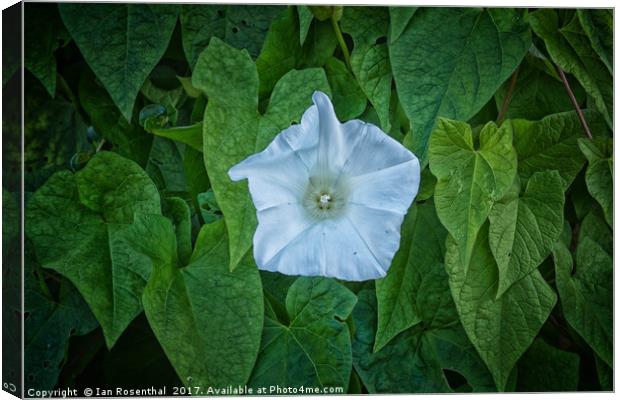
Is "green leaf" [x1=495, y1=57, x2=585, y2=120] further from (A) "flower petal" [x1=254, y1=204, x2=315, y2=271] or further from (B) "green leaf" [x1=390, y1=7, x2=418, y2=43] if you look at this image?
(A) "flower petal" [x1=254, y1=204, x2=315, y2=271]

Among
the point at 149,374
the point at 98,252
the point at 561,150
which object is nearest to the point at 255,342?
the point at 149,374

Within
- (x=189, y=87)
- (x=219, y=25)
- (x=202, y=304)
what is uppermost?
(x=219, y=25)

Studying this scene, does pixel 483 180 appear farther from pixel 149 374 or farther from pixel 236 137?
pixel 149 374

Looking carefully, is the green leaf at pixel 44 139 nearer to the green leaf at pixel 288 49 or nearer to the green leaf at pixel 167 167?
the green leaf at pixel 167 167

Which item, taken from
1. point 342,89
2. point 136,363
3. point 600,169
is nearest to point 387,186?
point 342,89

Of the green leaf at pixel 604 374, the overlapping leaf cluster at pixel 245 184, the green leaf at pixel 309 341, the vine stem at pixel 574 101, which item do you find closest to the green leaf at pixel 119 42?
the overlapping leaf cluster at pixel 245 184

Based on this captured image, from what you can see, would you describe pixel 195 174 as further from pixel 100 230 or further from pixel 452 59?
pixel 452 59
